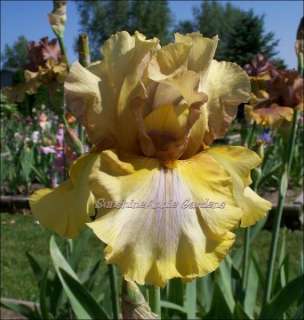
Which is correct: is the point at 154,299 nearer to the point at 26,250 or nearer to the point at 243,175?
the point at 243,175

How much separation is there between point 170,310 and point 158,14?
44.6 metres

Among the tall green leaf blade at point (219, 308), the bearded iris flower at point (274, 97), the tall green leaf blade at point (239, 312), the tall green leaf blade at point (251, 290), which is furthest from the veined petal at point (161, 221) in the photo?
the bearded iris flower at point (274, 97)

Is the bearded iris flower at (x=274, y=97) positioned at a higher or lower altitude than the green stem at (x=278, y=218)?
higher

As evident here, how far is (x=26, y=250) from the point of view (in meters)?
4.41

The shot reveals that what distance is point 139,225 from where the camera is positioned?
0.71 metres

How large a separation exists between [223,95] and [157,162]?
0.19 metres

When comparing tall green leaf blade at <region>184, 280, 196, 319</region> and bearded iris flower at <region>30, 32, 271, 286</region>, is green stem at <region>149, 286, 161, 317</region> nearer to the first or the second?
bearded iris flower at <region>30, 32, 271, 286</region>

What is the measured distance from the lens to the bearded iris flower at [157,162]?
2.33 ft

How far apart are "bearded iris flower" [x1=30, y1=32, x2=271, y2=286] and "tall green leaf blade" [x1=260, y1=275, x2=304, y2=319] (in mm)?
837

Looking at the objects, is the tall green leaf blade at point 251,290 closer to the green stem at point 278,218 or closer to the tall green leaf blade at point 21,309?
the green stem at point 278,218

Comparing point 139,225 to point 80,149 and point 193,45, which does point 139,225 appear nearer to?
point 193,45

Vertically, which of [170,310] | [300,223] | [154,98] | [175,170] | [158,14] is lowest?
[300,223]

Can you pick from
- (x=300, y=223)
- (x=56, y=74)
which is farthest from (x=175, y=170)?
(x=300, y=223)

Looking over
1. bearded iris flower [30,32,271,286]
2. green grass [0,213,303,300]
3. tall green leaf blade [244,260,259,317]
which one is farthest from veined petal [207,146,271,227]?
green grass [0,213,303,300]
